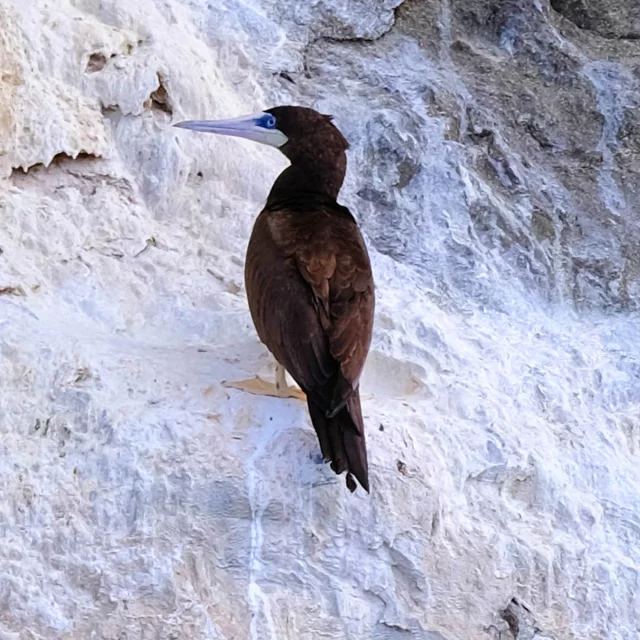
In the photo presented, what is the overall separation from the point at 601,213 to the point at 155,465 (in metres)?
3.19

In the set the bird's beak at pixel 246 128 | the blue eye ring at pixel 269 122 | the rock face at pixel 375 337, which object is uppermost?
the blue eye ring at pixel 269 122

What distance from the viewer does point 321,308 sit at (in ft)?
12.7

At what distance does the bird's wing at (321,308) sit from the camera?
3695 millimetres

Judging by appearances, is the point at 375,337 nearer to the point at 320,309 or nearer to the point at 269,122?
the point at 320,309

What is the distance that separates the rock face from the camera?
3.64m

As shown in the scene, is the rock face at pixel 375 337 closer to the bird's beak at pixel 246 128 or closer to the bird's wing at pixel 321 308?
the bird's wing at pixel 321 308

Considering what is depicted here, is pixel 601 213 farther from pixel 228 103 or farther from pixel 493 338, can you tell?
pixel 228 103

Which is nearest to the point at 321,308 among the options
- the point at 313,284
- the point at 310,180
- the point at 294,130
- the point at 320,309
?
the point at 320,309

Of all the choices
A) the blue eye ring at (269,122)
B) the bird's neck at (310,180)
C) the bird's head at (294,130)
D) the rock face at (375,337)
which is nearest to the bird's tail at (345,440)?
the rock face at (375,337)

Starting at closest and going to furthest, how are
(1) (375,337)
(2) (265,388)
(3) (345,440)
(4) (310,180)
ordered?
(3) (345,440) → (2) (265,388) → (1) (375,337) → (4) (310,180)

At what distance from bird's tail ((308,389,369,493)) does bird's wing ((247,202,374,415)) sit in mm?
46

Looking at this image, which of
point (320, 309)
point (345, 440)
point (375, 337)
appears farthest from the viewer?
point (375, 337)

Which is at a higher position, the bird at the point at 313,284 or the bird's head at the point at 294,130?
the bird's head at the point at 294,130

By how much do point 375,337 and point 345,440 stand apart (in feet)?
3.61
